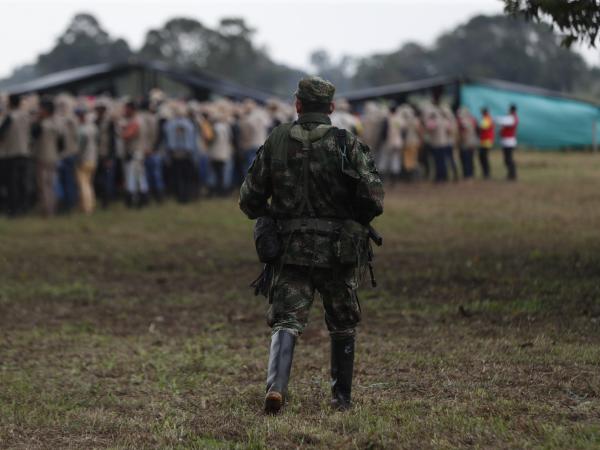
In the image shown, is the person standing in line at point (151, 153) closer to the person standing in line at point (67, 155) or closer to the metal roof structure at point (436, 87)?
the person standing in line at point (67, 155)

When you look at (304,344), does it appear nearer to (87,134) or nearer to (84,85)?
(87,134)

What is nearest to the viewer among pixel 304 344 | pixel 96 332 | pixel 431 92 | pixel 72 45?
pixel 304 344

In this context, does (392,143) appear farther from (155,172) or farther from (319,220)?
(319,220)

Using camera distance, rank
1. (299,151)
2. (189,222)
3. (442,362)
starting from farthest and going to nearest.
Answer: (189,222) < (442,362) < (299,151)

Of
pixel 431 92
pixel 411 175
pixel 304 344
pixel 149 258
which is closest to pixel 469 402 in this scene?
pixel 304 344

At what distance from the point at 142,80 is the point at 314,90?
25.0 metres

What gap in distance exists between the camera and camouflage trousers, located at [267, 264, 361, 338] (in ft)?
20.1

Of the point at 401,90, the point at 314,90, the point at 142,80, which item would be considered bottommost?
the point at 314,90

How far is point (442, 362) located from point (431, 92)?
27.4 meters

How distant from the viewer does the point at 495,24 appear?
8481 cm

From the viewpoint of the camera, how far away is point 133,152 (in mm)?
20172

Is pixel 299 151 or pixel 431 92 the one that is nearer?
pixel 299 151

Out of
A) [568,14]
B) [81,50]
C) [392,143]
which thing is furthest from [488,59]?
[568,14]

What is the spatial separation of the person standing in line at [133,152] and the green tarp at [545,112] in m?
16.2
